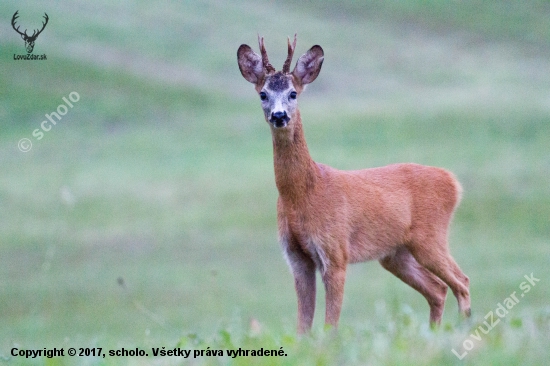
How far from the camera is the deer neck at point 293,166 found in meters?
9.02

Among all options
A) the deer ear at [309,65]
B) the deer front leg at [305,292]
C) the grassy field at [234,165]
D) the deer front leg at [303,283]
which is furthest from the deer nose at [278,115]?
the grassy field at [234,165]

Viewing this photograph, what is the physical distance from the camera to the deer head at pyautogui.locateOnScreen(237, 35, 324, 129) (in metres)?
8.84

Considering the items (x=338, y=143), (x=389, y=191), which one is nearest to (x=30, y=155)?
(x=338, y=143)

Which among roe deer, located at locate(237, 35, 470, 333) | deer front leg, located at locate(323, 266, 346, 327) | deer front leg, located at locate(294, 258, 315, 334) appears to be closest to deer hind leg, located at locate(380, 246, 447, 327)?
roe deer, located at locate(237, 35, 470, 333)

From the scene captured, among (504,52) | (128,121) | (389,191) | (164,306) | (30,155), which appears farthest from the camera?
(504,52)

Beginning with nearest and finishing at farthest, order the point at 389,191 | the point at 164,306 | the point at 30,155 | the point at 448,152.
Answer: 1. the point at 389,191
2. the point at 164,306
3. the point at 448,152
4. the point at 30,155

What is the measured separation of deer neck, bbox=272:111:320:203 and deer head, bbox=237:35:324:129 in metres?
0.18

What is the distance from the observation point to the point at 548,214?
23.6m

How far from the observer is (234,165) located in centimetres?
2847

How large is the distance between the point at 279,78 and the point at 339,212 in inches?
49.4

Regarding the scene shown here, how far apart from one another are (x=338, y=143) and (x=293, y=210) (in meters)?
21.6

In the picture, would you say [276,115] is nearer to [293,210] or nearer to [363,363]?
[293,210]

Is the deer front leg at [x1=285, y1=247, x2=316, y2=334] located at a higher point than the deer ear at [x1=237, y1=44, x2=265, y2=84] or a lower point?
lower

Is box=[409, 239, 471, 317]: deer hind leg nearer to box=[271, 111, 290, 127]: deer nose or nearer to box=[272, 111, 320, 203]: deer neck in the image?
box=[272, 111, 320, 203]: deer neck
